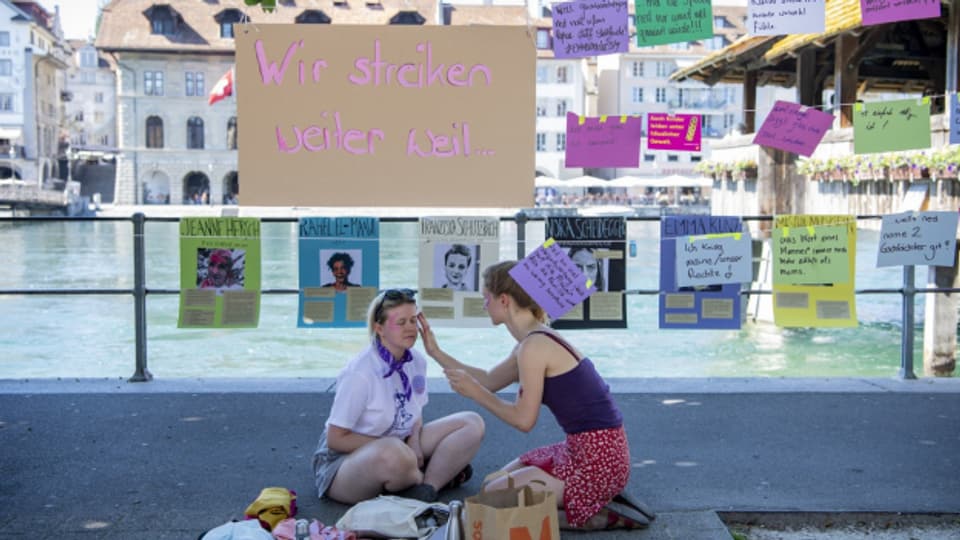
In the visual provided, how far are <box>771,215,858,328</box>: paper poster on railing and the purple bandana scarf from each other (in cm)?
333

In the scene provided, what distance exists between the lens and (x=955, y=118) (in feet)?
20.8

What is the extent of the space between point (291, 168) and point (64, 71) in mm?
111555

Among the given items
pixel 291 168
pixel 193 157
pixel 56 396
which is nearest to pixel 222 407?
pixel 56 396

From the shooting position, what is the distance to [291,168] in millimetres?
5562

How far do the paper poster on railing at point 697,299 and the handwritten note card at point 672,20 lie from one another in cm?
148

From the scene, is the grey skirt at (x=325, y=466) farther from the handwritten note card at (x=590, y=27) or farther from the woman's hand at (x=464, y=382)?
the handwritten note card at (x=590, y=27)

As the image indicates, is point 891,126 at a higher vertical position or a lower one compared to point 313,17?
lower

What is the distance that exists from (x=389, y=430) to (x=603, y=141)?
2.61m

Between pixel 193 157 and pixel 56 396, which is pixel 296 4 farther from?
pixel 56 396

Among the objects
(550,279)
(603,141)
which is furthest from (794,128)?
(550,279)

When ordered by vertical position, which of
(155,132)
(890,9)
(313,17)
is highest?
(313,17)

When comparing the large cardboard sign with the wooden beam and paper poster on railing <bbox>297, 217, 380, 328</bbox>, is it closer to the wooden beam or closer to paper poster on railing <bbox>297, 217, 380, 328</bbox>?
paper poster on railing <bbox>297, 217, 380, 328</bbox>

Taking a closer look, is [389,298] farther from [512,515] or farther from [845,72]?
[845,72]

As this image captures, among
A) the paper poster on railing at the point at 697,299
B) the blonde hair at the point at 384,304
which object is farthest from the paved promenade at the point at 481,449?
the blonde hair at the point at 384,304
